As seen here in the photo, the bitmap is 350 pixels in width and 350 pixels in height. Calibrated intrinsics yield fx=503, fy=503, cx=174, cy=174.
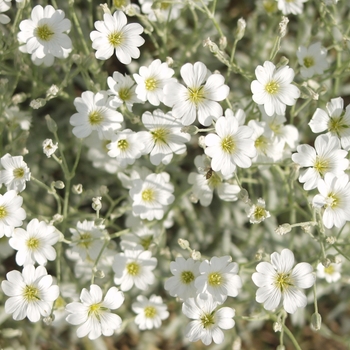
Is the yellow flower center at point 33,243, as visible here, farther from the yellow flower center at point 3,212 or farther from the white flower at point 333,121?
the white flower at point 333,121

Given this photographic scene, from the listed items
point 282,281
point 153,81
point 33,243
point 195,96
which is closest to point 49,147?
point 33,243

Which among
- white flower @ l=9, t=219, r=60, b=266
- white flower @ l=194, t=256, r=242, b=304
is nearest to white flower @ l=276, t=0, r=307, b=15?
white flower @ l=194, t=256, r=242, b=304

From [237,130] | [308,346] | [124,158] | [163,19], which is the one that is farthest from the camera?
[308,346]

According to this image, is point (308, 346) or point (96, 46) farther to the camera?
point (308, 346)

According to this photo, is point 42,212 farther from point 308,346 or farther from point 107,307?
point 308,346

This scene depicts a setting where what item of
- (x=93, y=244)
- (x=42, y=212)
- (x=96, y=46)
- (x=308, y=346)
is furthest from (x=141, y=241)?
(x=308, y=346)

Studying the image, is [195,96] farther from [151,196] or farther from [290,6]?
[290,6]
